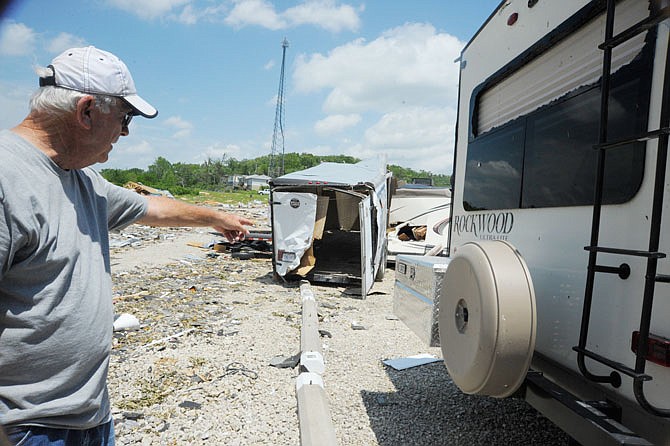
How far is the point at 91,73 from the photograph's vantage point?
167 cm

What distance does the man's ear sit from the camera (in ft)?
5.43

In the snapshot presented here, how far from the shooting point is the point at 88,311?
1725 millimetres

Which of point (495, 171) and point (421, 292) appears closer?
point (421, 292)

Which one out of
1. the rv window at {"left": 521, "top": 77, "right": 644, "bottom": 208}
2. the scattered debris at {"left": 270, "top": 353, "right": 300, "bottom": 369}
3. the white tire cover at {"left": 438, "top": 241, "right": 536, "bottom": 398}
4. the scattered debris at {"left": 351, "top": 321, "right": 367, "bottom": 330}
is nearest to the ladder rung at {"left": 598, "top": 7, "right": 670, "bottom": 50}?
the rv window at {"left": 521, "top": 77, "right": 644, "bottom": 208}

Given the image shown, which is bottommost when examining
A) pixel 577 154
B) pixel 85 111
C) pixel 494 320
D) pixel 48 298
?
pixel 494 320

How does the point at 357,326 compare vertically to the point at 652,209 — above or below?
below

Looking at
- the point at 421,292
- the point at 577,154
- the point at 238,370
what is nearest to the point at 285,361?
the point at 238,370

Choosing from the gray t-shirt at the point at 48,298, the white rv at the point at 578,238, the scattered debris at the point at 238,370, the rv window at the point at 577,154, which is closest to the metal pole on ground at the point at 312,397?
the scattered debris at the point at 238,370

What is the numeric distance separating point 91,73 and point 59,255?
716 millimetres

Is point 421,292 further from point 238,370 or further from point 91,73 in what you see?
point 91,73

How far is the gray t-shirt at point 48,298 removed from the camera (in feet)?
4.88

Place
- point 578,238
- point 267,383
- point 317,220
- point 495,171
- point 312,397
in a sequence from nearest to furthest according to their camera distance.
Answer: point 578,238
point 495,171
point 312,397
point 267,383
point 317,220

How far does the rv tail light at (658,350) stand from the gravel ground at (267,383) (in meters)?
2.10

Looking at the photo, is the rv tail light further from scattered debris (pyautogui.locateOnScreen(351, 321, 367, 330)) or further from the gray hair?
scattered debris (pyautogui.locateOnScreen(351, 321, 367, 330))
